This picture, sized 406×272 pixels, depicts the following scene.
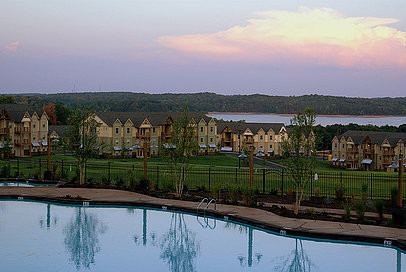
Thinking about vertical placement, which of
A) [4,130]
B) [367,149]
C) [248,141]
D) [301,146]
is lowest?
[367,149]

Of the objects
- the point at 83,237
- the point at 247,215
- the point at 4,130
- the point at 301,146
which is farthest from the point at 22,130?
the point at 301,146

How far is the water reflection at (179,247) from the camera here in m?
15.5

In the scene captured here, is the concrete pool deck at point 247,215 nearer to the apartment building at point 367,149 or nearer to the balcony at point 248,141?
the balcony at point 248,141

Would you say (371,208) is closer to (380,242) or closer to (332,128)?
(380,242)

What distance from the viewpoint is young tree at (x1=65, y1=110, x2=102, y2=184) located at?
97.3ft

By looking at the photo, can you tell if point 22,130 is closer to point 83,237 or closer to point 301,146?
point 83,237

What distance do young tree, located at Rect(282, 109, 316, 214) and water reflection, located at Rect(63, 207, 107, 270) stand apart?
838 centimetres

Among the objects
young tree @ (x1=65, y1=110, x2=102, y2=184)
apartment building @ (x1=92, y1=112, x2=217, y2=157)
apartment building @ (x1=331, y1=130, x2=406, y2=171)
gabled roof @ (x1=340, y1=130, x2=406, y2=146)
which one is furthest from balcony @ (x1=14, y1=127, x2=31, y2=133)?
gabled roof @ (x1=340, y1=130, x2=406, y2=146)

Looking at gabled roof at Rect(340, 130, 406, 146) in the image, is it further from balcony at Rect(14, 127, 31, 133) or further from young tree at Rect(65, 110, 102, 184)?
young tree at Rect(65, 110, 102, 184)

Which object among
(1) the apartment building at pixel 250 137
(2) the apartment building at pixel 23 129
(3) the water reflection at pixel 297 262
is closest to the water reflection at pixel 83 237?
(3) the water reflection at pixel 297 262

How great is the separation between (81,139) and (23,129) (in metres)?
40.9

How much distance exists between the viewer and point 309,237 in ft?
57.5

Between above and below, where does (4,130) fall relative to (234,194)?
above

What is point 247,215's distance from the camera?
807 inches
